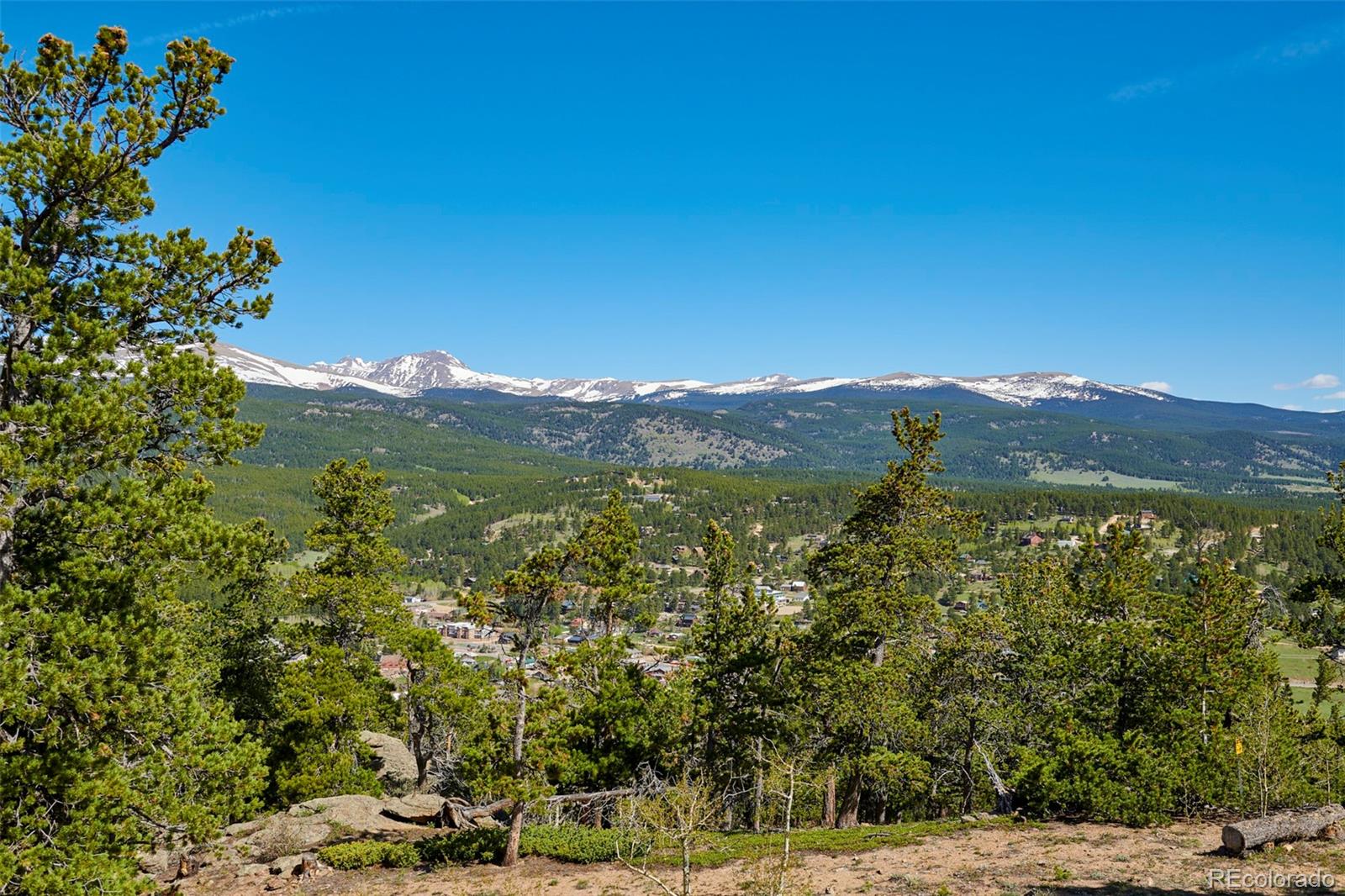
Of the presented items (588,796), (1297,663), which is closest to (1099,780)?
(588,796)

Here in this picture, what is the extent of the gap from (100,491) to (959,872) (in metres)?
22.3

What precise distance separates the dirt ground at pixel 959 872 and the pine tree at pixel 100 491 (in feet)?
36.7

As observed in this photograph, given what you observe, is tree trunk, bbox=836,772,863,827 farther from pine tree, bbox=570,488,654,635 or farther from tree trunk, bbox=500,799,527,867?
tree trunk, bbox=500,799,527,867

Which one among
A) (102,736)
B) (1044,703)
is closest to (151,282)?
(102,736)

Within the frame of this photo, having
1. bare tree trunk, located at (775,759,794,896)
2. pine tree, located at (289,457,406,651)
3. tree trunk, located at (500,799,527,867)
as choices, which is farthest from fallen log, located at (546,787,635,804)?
pine tree, located at (289,457,406,651)

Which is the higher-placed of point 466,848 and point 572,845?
point 572,845

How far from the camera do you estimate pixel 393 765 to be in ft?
131

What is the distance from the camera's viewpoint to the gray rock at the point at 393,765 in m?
38.8

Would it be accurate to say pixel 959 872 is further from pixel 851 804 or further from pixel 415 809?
pixel 415 809

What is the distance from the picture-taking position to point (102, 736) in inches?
484

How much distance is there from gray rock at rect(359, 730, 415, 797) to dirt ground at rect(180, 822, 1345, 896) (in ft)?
51.0

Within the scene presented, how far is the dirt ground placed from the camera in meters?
18.8

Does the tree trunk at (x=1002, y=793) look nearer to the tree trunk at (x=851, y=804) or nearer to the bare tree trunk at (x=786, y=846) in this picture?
the tree trunk at (x=851, y=804)

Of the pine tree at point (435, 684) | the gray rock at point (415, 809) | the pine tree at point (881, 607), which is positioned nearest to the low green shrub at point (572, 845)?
the pine tree at point (435, 684)
